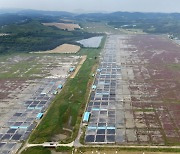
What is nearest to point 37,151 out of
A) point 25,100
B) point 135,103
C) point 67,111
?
point 67,111

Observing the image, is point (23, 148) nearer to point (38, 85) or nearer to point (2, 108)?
point (2, 108)

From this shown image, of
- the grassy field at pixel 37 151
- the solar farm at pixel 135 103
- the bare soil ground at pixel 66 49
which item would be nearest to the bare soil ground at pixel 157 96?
the solar farm at pixel 135 103

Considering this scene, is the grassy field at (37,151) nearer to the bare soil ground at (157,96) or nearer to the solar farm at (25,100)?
the solar farm at (25,100)

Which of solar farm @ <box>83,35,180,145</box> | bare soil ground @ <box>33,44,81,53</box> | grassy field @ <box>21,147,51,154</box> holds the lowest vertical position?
bare soil ground @ <box>33,44,81,53</box>

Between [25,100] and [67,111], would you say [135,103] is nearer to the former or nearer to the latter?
[67,111]

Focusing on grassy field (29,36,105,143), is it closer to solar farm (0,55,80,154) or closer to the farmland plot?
solar farm (0,55,80,154)

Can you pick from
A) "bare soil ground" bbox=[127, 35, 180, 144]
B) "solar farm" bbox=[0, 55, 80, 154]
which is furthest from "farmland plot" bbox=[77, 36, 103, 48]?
"solar farm" bbox=[0, 55, 80, 154]
